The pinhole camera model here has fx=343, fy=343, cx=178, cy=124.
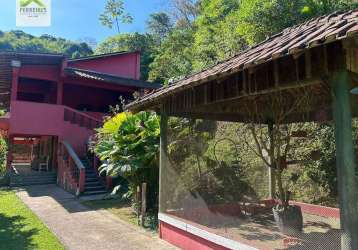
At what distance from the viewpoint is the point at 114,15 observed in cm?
4209

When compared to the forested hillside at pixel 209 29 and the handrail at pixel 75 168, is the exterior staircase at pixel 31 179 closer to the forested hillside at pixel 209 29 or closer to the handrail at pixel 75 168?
the handrail at pixel 75 168

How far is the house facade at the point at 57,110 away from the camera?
49.8ft

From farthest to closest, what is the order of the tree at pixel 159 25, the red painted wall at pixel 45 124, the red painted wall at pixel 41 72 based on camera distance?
the tree at pixel 159 25
the red painted wall at pixel 41 72
the red painted wall at pixel 45 124

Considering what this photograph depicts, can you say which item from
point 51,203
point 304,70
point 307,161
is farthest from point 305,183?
point 51,203

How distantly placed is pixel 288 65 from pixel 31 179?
1428 centimetres

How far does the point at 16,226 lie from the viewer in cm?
822

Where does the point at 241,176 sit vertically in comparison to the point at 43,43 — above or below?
below

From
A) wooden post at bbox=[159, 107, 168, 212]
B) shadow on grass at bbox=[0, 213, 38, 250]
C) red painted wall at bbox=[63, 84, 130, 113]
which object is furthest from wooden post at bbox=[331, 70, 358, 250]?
red painted wall at bbox=[63, 84, 130, 113]

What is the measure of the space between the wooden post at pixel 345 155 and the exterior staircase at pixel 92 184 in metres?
10.8

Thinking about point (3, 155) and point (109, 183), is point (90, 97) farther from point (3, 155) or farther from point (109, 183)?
point (109, 183)

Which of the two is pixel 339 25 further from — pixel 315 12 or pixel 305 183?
pixel 315 12

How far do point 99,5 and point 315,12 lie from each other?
3004 centimetres

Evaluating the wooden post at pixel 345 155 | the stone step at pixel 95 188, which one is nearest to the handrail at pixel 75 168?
the stone step at pixel 95 188

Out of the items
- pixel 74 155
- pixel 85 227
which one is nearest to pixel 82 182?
pixel 74 155
